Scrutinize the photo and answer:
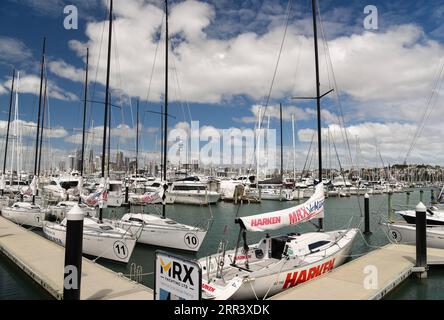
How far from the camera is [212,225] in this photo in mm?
30531

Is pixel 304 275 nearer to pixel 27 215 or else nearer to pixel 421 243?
pixel 421 243

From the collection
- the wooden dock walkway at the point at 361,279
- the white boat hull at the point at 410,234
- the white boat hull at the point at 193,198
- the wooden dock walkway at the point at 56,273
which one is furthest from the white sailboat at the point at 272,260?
the white boat hull at the point at 193,198

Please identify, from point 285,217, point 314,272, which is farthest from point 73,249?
point 314,272

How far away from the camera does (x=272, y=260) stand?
520 inches

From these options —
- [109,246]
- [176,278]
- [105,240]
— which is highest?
[176,278]

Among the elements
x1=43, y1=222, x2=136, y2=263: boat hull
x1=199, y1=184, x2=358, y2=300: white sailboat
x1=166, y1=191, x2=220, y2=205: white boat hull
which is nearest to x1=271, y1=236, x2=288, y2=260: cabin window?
x1=199, y1=184, x2=358, y2=300: white sailboat

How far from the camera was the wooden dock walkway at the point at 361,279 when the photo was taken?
10.4 meters

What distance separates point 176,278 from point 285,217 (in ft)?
25.2

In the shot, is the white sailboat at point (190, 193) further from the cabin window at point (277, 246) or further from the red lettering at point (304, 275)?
the red lettering at point (304, 275)

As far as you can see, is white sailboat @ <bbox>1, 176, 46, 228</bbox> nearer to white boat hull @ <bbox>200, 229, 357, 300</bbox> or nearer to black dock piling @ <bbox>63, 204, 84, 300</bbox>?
white boat hull @ <bbox>200, 229, 357, 300</bbox>

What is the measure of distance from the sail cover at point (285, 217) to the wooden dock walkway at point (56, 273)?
14.2ft
